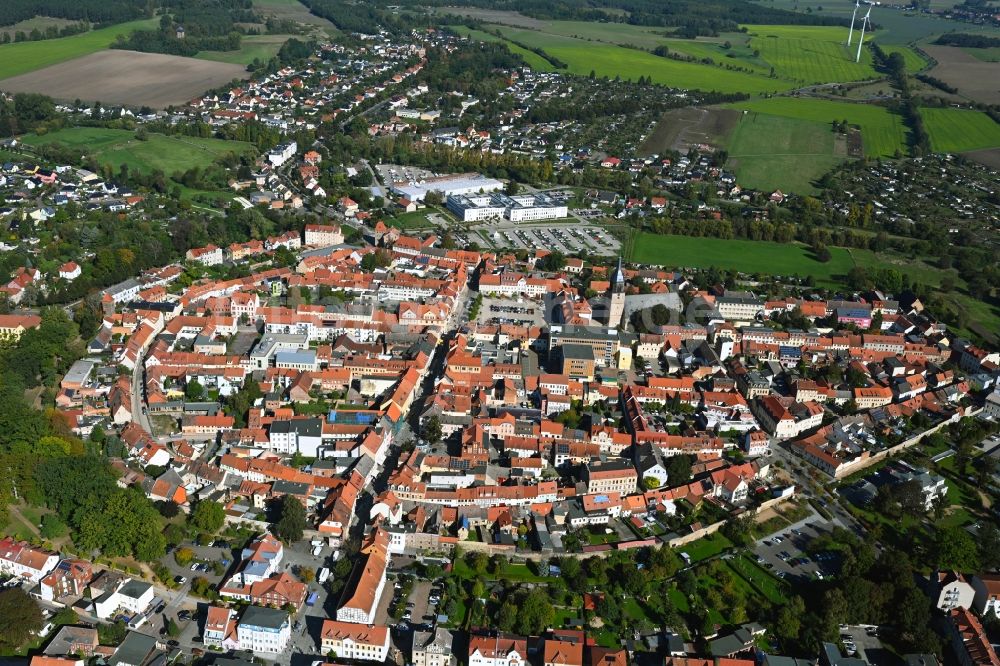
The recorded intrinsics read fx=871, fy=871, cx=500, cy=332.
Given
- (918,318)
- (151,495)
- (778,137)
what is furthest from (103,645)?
(778,137)

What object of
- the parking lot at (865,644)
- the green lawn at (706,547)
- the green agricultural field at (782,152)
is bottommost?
the parking lot at (865,644)

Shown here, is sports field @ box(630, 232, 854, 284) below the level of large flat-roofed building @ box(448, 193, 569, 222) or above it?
below

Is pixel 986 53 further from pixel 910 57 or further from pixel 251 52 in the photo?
pixel 251 52

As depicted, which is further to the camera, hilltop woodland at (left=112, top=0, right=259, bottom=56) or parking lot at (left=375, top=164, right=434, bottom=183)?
hilltop woodland at (left=112, top=0, right=259, bottom=56)

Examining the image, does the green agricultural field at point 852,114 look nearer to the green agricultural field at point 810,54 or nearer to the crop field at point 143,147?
the green agricultural field at point 810,54

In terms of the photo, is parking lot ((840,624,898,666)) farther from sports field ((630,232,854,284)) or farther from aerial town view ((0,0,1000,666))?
sports field ((630,232,854,284))

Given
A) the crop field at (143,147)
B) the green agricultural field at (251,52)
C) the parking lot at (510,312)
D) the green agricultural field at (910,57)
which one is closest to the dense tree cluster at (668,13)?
the green agricultural field at (910,57)

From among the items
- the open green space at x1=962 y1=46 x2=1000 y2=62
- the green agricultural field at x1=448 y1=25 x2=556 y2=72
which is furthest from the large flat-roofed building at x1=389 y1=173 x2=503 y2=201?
the open green space at x1=962 y1=46 x2=1000 y2=62
